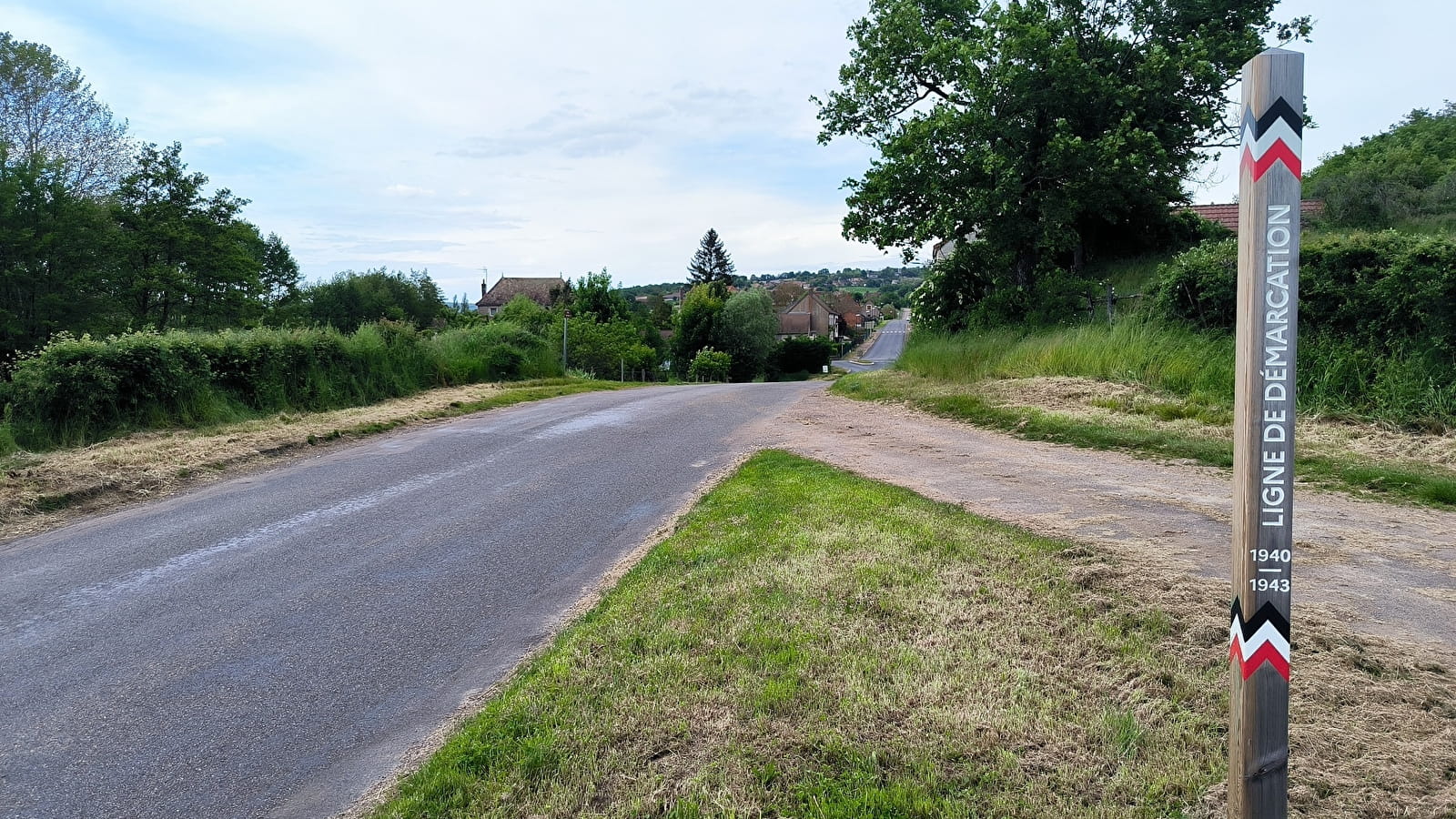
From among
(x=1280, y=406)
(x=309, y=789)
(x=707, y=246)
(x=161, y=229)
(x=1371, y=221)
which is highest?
(x=707, y=246)

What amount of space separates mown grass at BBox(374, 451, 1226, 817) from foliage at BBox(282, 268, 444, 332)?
66007 millimetres

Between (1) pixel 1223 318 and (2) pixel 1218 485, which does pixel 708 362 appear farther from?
(2) pixel 1218 485

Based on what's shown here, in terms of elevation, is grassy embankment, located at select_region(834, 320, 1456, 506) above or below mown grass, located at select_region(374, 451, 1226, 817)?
above

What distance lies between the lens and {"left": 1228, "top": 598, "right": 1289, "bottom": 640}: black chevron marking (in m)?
2.56

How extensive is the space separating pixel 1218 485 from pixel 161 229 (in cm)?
4257

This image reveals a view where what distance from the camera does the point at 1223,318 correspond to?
1428 centimetres

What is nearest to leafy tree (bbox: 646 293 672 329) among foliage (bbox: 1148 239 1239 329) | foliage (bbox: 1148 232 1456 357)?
foliage (bbox: 1148 239 1239 329)

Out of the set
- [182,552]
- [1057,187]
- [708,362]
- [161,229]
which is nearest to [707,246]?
[708,362]

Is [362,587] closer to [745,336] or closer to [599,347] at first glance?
[599,347]

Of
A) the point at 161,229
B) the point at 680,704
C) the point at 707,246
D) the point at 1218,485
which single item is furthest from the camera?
the point at 707,246

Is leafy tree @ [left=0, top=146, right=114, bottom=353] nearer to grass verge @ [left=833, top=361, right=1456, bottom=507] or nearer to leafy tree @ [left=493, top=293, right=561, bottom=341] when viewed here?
leafy tree @ [left=493, top=293, right=561, bottom=341]

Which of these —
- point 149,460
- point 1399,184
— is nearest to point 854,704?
point 149,460

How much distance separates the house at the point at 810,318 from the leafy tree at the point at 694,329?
36979mm

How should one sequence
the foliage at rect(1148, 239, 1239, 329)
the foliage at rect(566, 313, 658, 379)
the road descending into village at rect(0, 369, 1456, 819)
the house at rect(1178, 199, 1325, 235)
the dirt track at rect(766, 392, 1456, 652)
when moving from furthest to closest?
the foliage at rect(566, 313, 658, 379) < the house at rect(1178, 199, 1325, 235) < the foliage at rect(1148, 239, 1239, 329) < the dirt track at rect(766, 392, 1456, 652) < the road descending into village at rect(0, 369, 1456, 819)
